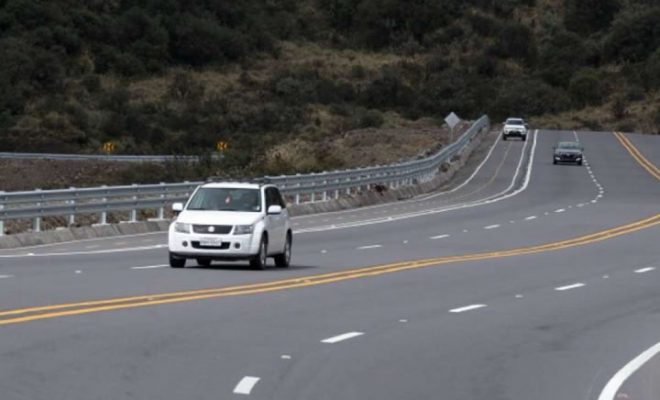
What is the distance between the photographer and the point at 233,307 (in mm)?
18922

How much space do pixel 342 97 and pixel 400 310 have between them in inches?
4898

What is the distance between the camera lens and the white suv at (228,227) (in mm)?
25203

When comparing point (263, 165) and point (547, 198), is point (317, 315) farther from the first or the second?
point (263, 165)

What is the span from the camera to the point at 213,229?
2527cm

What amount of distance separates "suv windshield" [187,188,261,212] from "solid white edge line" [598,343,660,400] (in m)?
10.5

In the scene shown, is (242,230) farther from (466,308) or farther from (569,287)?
A: (466,308)

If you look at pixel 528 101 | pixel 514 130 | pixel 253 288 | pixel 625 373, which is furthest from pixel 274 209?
pixel 528 101

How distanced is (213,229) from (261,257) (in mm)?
920

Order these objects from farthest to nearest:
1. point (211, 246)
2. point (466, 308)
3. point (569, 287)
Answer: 1. point (211, 246)
2. point (569, 287)
3. point (466, 308)

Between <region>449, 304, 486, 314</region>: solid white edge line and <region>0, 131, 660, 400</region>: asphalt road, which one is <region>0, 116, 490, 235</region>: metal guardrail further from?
<region>449, 304, 486, 314</region>: solid white edge line

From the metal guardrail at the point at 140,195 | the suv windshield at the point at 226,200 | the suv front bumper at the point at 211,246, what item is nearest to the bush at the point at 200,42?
the metal guardrail at the point at 140,195

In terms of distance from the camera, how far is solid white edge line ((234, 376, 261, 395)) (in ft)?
40.6

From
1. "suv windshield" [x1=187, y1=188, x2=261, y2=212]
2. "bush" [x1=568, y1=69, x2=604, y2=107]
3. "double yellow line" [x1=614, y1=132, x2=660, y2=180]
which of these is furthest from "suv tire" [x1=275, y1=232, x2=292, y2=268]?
"bush" [x1=568, y1=69, x2=604, y2=107]

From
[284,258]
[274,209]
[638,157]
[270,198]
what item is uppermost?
[270,198]
